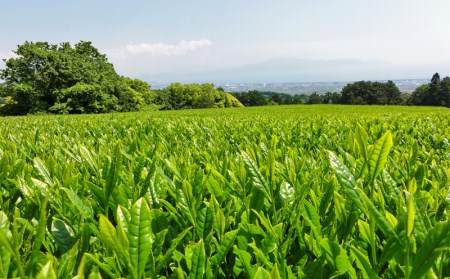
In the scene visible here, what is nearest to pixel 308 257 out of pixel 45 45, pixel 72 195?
pixel 72 195

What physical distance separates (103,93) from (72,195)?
4958cm

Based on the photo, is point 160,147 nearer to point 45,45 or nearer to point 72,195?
point 72,195

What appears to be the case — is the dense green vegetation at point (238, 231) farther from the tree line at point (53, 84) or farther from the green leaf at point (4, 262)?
the tree line at point (53, 84)

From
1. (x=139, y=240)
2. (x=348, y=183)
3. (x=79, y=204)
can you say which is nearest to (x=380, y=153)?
(x=348, y=183)

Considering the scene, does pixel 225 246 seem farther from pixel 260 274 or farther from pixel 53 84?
pixel 53 84

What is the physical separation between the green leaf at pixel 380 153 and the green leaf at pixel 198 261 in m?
0.54

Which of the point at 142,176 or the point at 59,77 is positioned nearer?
the point at 142,176

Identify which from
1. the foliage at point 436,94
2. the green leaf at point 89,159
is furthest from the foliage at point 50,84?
the foliage at point 436,94

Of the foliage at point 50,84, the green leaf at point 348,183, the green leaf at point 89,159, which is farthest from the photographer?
the foliage at point 50,84

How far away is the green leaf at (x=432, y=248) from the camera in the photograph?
57 cm

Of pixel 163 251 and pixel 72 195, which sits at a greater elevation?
pixel 72 195

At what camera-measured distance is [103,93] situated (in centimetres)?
4741

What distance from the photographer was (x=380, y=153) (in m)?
0.95

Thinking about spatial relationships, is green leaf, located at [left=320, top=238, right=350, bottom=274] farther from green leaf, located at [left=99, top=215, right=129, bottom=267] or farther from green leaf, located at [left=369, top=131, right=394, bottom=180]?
green leaf, located at [left=99, top=215, right=129, bottom=267]
